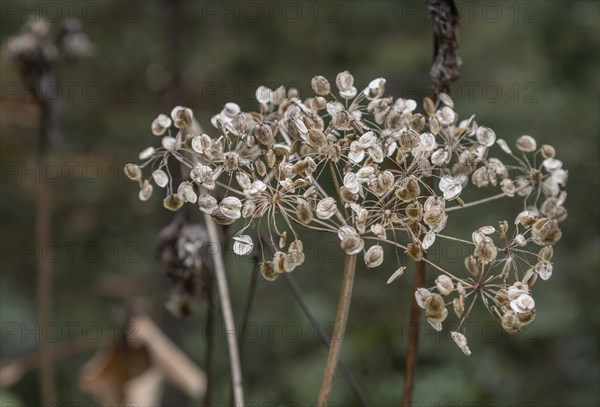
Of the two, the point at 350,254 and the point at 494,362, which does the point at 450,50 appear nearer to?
the point at 350,254

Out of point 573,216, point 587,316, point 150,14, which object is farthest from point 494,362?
point 150,14

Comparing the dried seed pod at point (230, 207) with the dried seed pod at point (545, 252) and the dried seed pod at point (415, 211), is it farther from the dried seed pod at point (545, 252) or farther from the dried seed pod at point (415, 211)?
the dried seed pod at point (545, 252)

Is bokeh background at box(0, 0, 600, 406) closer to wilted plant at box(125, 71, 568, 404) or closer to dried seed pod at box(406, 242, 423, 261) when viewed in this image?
wilted plant at box(125, 71, 568, 404)

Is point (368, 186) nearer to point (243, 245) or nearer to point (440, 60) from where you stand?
point (243, 245)

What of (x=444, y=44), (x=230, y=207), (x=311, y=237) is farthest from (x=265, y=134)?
(x=311, y=237)

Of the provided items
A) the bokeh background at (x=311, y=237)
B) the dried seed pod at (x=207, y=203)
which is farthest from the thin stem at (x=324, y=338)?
the bokeh background at (x=311, y=237)

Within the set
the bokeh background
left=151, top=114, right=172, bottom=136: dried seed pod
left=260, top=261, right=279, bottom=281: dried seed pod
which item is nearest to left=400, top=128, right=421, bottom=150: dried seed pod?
left=260, top=261, right=279, bottom=281: dried seed pod
